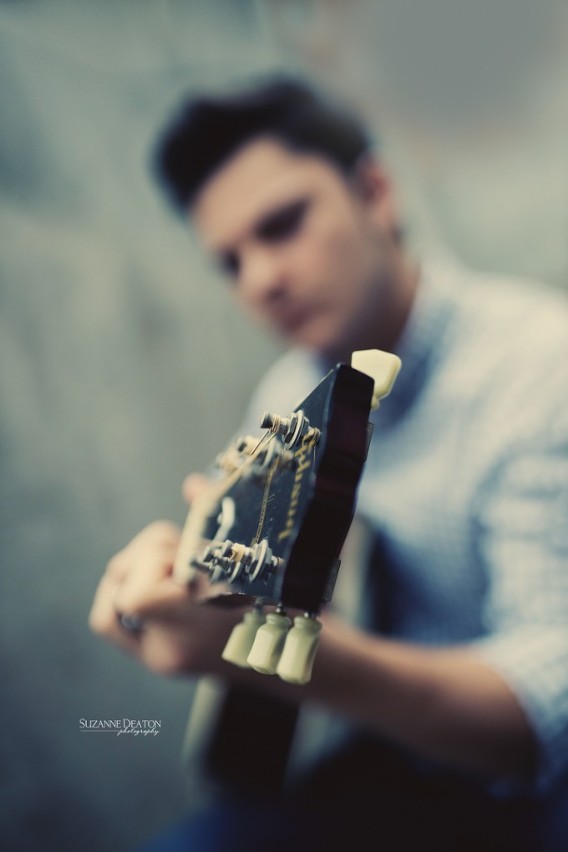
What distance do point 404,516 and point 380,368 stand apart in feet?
1.78

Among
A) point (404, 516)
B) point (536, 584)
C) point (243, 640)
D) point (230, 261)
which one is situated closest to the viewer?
point (243, 640)

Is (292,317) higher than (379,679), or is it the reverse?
(292,317)

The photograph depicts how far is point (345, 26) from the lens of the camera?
1.63m

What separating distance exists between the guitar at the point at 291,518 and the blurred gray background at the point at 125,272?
68 cm

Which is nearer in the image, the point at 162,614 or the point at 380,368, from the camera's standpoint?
the point at 380,368

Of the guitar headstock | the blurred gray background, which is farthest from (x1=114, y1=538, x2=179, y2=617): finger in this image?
the blurred gray background

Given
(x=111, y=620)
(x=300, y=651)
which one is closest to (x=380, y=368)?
(x=300, y=651)

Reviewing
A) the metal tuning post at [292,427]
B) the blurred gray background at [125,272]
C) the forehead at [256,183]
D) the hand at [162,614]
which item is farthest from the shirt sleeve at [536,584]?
the blurred gray background at [125,272]

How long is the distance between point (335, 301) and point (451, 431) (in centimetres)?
30

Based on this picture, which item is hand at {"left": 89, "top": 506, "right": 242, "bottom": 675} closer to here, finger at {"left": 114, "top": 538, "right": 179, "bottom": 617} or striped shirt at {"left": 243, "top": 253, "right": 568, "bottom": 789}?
finger at {"left": 114, "top": 538, "right": 179, "bottom": 617}

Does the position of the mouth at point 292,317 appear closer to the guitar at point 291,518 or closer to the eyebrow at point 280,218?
the eyebrow at point 280,218

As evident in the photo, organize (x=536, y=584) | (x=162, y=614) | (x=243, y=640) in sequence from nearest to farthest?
(x=243, y=640), (x=162, y=614), (x=536, y=584)

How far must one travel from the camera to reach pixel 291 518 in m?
0.33

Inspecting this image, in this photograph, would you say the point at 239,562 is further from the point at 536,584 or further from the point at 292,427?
the point at 536,584
